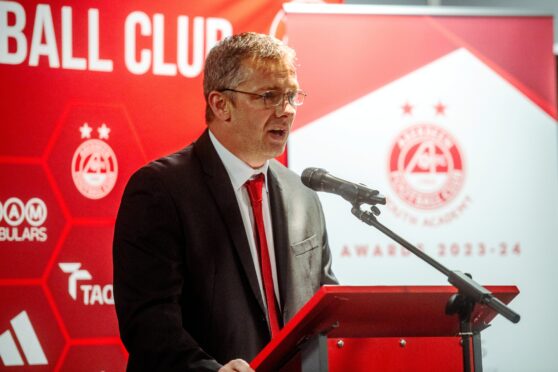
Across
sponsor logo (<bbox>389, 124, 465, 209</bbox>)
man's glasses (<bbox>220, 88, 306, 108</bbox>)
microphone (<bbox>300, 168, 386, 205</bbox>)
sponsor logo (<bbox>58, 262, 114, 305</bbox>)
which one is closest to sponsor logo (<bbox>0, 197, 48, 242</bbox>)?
sponsor logo (<bbox>58, 262, 114, 305</bbox>)

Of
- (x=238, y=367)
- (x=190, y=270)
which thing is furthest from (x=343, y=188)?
(x=190, y=270)

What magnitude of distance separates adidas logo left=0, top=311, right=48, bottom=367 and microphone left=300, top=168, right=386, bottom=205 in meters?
1.72

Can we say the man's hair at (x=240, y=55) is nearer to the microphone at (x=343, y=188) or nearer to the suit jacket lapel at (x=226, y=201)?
the suit jacket lapel at (x=226, y=201)

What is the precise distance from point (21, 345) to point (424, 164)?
5.96 feet

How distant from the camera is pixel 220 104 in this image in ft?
8.88

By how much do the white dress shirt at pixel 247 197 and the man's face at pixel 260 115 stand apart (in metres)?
0.03

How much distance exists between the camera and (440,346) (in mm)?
1992

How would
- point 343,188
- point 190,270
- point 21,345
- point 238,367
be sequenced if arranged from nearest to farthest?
point 238,367 < point 343,188 < point 190,270 < point 21,345

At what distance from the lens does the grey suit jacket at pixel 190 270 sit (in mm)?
2271

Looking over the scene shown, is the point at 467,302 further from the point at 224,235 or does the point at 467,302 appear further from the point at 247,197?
the point at 247,197

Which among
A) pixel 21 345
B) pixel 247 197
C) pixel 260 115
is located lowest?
pixel 21 345

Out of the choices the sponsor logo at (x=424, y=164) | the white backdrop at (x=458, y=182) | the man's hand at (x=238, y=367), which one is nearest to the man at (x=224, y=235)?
the man's hand at (x=238, y=367)

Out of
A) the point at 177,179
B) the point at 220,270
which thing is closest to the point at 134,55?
the point at 177,179

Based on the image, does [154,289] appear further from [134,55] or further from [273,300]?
[134,55]
